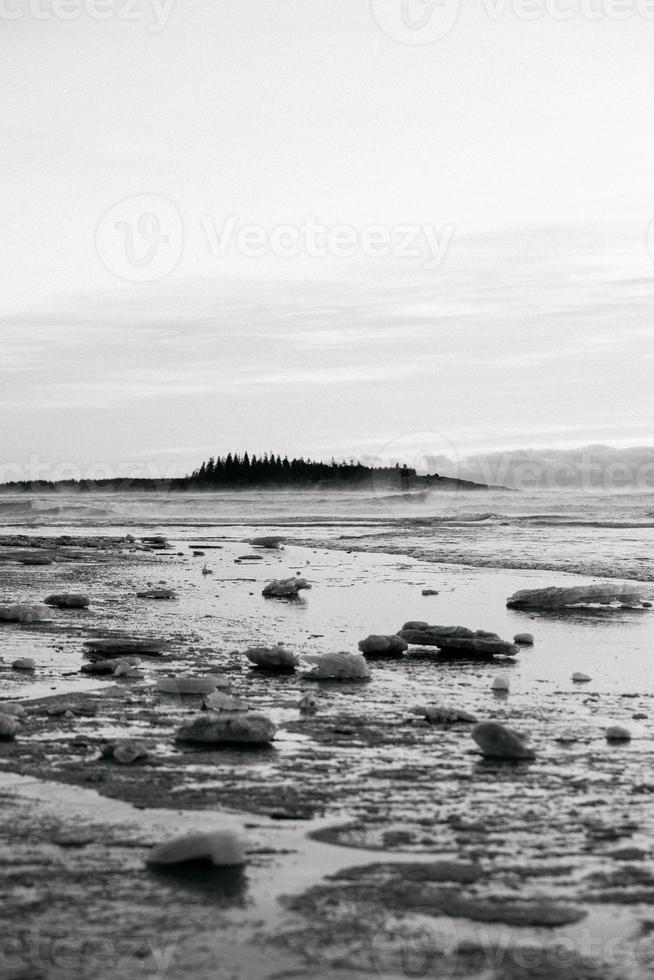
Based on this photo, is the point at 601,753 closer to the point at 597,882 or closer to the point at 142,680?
the point at 597,882

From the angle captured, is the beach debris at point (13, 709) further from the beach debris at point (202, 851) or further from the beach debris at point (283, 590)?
the beach debris at point (283, 590)

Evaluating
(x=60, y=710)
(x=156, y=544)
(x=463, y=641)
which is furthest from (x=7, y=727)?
(x=156, y=544)

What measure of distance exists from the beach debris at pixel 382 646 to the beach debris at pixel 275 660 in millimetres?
1004

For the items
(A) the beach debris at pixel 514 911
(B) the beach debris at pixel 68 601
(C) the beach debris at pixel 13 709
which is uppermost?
(A) the beach debris at pixel 514 911

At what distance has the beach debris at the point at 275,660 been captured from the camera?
27.3 feet

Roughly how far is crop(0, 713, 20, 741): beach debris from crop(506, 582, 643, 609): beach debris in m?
8.16

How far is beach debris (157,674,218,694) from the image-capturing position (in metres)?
7.32

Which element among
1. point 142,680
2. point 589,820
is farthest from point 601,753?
point 142,680

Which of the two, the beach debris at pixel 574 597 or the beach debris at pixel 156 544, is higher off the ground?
the beach debris at pixel 574 597

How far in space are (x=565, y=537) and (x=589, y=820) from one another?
86.0ft

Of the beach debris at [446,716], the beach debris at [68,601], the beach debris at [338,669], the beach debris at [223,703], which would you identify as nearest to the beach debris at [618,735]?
the beach debris at [446,716]

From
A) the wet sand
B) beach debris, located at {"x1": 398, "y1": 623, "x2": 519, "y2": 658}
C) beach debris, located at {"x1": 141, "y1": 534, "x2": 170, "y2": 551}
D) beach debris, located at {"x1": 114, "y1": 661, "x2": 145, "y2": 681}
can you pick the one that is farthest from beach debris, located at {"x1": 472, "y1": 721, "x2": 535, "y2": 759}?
beach debris, located at {"x1": 141, "y1": 534, "x2": 170, "y2": 551}

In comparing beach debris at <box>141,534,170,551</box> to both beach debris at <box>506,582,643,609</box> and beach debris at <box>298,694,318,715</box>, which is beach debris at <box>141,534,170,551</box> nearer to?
beach debris at <box>506,582,643,609</box>

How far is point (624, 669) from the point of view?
8.47 meters
